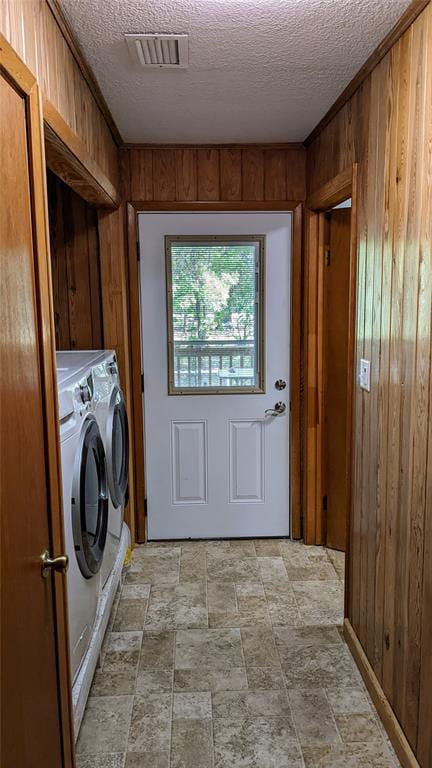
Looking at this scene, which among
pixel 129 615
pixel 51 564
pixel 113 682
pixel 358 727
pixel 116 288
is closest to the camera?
pixel 51 564

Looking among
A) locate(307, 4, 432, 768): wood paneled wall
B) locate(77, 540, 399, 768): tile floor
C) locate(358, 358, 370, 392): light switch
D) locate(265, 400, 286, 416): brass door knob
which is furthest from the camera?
locate(265, 400, 286, 416): brass door knob

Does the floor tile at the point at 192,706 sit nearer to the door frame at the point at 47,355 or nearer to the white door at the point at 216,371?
the door frame at the point at 47,355

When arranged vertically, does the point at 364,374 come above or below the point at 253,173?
below

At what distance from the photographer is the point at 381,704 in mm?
1927

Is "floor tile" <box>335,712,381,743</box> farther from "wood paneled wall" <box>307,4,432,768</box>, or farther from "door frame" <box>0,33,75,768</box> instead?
"door frame" <box>0,33,75,768</box>

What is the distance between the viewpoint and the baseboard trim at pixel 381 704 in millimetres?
1710

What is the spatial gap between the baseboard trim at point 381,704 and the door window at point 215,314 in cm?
146

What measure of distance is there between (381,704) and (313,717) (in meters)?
0.24

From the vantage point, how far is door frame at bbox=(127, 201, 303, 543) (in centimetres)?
308

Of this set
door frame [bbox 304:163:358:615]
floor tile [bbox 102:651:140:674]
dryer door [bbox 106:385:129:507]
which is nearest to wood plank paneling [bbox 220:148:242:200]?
door frame [bbox 304:163:358:615]

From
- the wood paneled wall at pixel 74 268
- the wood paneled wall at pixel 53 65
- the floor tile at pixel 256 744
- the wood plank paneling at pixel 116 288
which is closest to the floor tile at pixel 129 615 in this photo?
the floor tile at pixel 256 744

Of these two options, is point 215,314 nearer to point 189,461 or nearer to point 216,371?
point 216,371

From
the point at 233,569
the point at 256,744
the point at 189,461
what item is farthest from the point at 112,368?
the point at 256,744

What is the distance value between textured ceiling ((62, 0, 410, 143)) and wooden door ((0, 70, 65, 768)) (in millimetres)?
687
